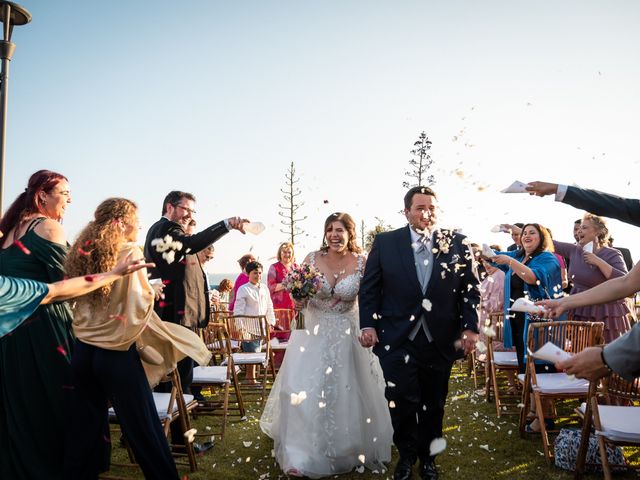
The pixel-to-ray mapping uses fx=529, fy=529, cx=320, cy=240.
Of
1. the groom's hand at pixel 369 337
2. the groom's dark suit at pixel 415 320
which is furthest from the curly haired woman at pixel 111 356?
the groom's dark suit at pixel 415 320

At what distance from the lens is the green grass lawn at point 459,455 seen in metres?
4.56

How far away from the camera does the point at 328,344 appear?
5.11 meters

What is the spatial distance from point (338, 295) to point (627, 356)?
328 centimetres

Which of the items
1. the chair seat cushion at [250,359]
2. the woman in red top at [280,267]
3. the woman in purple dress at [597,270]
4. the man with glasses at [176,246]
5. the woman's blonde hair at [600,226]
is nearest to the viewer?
the man with glasses at [176,246]

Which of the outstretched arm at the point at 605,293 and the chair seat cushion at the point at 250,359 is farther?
the chair seat cushion at the point at 250,359

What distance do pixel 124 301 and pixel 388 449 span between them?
283cm

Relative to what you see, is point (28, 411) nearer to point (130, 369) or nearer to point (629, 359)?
point (130, 369)

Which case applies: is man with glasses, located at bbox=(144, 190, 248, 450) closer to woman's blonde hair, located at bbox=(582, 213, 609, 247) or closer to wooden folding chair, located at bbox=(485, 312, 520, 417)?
wooden folding chair, located at bbox=(485, 312, 520, 417)

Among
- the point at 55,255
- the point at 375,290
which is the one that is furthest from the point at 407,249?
the point at 55,255

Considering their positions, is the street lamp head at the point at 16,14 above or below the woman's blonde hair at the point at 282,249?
above

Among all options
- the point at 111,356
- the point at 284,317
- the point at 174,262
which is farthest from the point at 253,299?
the point at 111,356

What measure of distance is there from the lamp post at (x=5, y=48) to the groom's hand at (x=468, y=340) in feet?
17.4

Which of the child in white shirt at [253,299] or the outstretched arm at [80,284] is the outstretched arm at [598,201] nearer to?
the outstretched arm at [80,284]

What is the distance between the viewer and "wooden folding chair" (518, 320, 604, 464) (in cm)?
471
